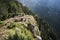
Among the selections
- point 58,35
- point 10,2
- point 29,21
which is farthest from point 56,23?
point 29,21

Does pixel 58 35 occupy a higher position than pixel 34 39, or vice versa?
pixel 34 39

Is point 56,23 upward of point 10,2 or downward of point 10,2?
downward

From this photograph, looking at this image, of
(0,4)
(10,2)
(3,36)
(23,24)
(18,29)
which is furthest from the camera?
(10,2)

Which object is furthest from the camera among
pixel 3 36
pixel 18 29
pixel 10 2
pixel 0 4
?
pixel 10 2

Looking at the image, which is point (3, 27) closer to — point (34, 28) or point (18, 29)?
point (18, 29)

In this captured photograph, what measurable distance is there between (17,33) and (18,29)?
2.24 meters

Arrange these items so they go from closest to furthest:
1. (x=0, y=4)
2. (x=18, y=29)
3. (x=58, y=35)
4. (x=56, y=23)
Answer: (x=18, y=29) < (x=0, y=4) < (x=58, y=35) < (x=56, y=23)

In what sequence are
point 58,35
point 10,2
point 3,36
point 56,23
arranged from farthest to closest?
point 56,23, point 58,35, point 10,2, point 3,36

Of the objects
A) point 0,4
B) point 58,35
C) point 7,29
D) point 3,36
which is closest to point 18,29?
point 7,29

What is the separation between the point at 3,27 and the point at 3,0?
6140 centimetres

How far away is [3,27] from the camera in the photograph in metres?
26.0

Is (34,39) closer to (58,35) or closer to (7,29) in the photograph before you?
(7,29)

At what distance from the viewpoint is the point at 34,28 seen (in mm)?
27859

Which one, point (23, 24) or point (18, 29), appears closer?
point (18, 29)
